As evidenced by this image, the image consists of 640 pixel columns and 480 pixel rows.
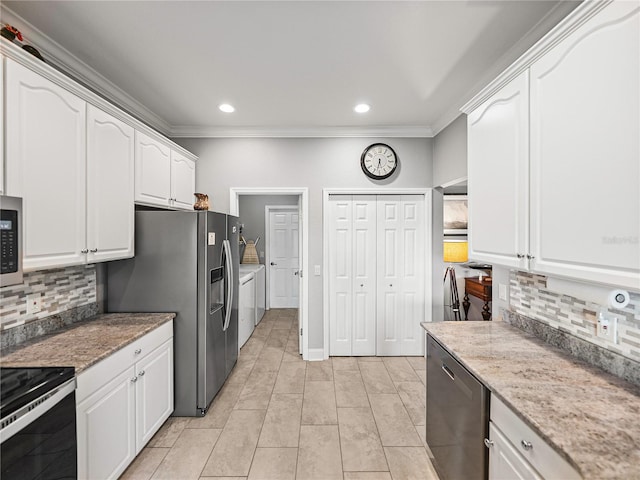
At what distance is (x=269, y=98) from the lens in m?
2.91

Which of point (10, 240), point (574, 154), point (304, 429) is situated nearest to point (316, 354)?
point (304, 429)

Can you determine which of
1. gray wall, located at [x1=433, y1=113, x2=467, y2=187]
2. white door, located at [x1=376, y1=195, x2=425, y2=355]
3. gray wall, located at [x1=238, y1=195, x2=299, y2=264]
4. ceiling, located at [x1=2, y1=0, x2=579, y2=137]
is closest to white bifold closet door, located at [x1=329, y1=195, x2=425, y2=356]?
white door, located at [x1=376, y1=195, x2=425, y2=355]

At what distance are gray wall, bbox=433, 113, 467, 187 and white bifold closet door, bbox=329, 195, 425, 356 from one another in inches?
16.4

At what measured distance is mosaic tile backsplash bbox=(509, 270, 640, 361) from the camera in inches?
53.4

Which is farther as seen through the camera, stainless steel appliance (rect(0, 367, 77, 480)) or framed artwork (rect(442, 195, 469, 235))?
framed artwork (rect(442, 195, 469, 235))

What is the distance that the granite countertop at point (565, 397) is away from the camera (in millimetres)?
917

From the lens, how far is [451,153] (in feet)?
10.9

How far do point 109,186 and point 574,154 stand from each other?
2594 millimetres

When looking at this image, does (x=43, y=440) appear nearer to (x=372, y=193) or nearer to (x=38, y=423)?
(x=38, y=423)

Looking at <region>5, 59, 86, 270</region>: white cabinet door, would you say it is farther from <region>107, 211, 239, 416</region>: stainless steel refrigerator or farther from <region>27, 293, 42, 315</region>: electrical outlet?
<region>107, 211, 239, 416</region>: stainless steel refrigerator

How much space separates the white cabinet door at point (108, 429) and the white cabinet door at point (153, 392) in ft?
0.24

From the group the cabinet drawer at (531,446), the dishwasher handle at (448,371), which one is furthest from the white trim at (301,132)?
the cabinet drawer at (531,446)

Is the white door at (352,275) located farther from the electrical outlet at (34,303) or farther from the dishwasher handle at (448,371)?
the electrical outlet at (34,303)

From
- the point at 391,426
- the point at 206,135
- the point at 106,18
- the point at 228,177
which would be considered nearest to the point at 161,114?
the point at 206,135
